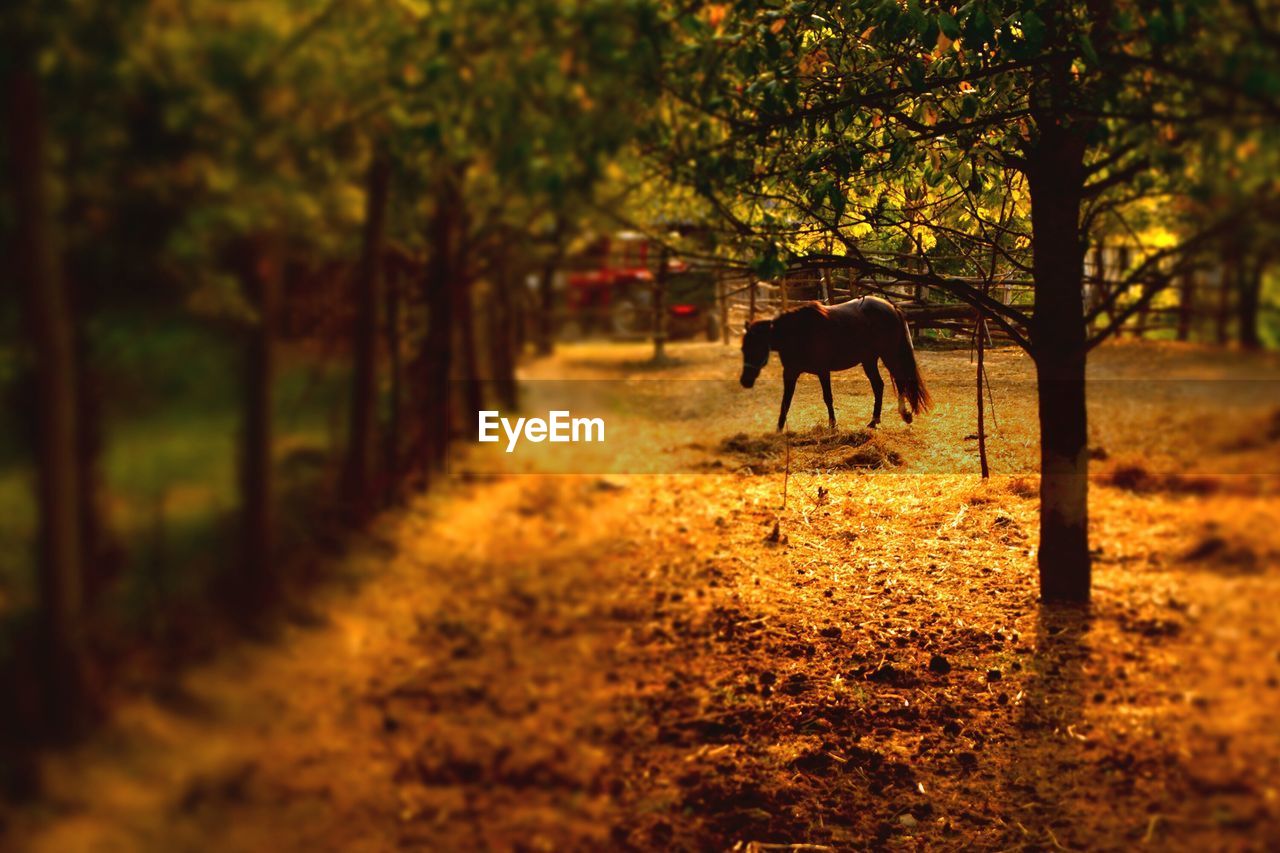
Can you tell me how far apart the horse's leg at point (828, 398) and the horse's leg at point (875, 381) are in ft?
0.56

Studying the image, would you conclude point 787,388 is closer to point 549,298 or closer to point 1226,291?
point 549,298

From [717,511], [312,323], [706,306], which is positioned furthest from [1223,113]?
[717,511]

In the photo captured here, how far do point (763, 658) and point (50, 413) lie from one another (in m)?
4.00

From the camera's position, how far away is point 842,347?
4.85 m

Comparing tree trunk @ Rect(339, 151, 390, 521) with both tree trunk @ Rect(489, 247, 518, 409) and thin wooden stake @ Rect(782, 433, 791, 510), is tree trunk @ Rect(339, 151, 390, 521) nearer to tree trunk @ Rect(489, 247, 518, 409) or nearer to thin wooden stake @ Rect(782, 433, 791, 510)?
tree trunk @ Rect(489, 247, 518, 409)

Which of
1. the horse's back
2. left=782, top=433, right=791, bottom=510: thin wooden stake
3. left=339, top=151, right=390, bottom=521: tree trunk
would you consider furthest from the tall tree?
left=339, top=151, right=390, bottom=521: tree trunk

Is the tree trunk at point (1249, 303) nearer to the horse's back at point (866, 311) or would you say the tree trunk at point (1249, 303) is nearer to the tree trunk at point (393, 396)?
the horse's back at point (866, 311)

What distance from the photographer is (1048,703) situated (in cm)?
523

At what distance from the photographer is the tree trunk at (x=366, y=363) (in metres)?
3.36

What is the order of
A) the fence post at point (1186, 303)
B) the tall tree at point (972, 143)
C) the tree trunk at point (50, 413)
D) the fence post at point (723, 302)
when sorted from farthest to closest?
the fence post at point (723, 302) → the tall tree at point (972, 143) → the fence post at point (1186, 303) → the tree trunk at point (50, 413)

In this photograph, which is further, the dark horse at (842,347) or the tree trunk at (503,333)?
the dark horse at (842,347)

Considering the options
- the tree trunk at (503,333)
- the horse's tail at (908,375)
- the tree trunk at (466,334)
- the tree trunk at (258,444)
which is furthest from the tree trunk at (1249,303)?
→ the tree trunk at (258,444)

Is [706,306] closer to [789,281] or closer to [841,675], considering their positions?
[789,281]

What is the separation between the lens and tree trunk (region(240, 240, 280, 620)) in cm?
302
